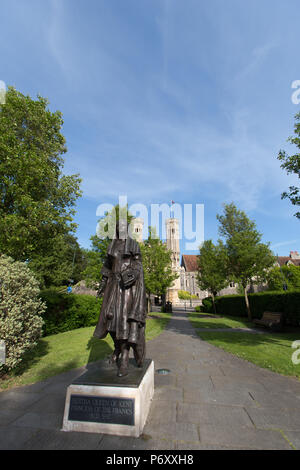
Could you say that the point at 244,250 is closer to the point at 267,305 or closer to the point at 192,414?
the point at 267,305

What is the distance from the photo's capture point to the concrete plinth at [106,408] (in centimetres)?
297

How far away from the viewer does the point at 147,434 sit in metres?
3.01

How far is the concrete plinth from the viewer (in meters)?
2.97

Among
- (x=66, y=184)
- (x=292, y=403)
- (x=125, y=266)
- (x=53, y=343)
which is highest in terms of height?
(x=66, y=184)

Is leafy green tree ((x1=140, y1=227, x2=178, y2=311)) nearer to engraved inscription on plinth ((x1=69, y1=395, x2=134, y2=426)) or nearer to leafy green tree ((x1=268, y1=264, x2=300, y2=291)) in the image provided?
engraved inscription on plinth ((x1=69, y1=395, x2=134, y2=426))

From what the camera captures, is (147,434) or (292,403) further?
(292,403)

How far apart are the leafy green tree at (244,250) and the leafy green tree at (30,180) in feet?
44.4

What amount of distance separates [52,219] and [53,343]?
5773 mm

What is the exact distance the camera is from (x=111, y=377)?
3.51 meters

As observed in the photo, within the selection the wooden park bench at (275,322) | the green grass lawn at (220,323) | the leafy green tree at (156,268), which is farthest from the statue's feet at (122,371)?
the leafy green tree at (156,268)

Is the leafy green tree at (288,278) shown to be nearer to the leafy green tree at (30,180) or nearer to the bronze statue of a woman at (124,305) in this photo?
the leafy green tree at (30,180)
